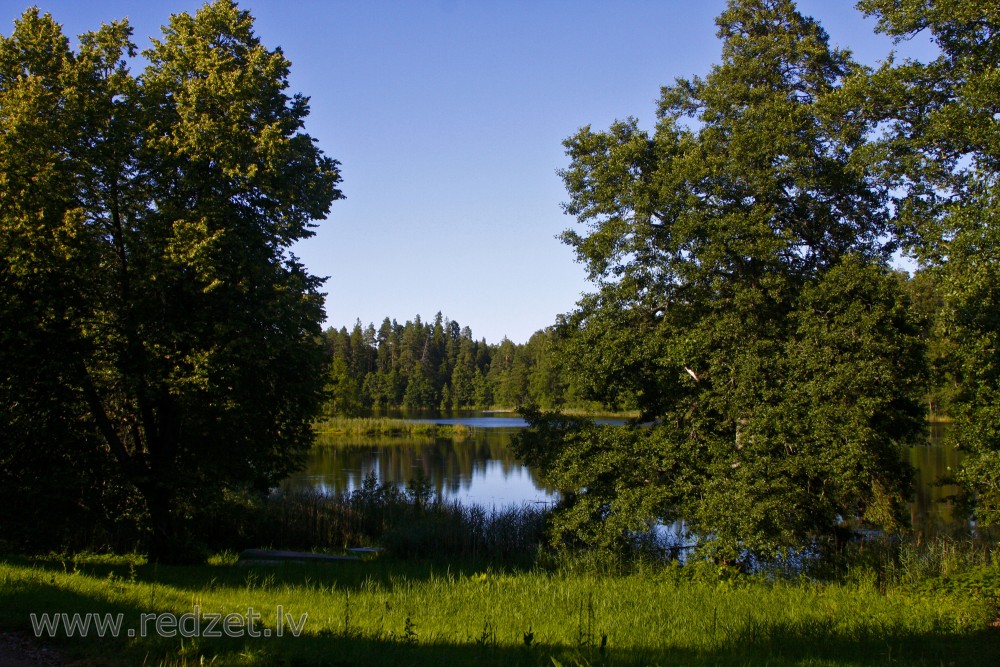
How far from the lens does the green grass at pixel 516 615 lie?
23.2 feet

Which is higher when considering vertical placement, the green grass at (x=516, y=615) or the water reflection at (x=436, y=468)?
the green grass at (x=516, y=615)

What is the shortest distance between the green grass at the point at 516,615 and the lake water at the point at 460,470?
8.84 m

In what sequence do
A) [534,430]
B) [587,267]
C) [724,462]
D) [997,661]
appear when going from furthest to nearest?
[534,430], [587,267], [724,462], [997,661]

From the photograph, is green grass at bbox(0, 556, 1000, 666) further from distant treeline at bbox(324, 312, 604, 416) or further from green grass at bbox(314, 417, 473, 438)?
distant treeline at bbox(324, 312, 604, 416)

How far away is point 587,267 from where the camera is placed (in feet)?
56.5

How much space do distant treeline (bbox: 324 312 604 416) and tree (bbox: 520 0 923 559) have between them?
85322 mm

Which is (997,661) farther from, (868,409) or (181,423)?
(181,423)

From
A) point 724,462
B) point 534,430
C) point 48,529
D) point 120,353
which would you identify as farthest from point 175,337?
point 724,462

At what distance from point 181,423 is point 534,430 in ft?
28.4

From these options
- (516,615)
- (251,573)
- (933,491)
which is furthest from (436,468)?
(516,615)

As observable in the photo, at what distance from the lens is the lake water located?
2698 cm

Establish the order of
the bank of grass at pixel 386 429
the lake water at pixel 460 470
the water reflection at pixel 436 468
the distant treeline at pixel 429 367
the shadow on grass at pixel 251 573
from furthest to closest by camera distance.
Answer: the distant treeline at pixel 429 367 → the bank of grass at pixel 386 429 → the water reflection at pixel 436 468 → the lake water at pixel 460 470 → the shadow on grass at pixel 251 573

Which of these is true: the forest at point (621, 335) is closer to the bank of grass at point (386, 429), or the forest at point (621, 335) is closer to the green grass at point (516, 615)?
the green grass at point (516, 615)

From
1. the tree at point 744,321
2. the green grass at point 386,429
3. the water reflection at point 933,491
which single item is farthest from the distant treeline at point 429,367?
the tree at point 744,321
